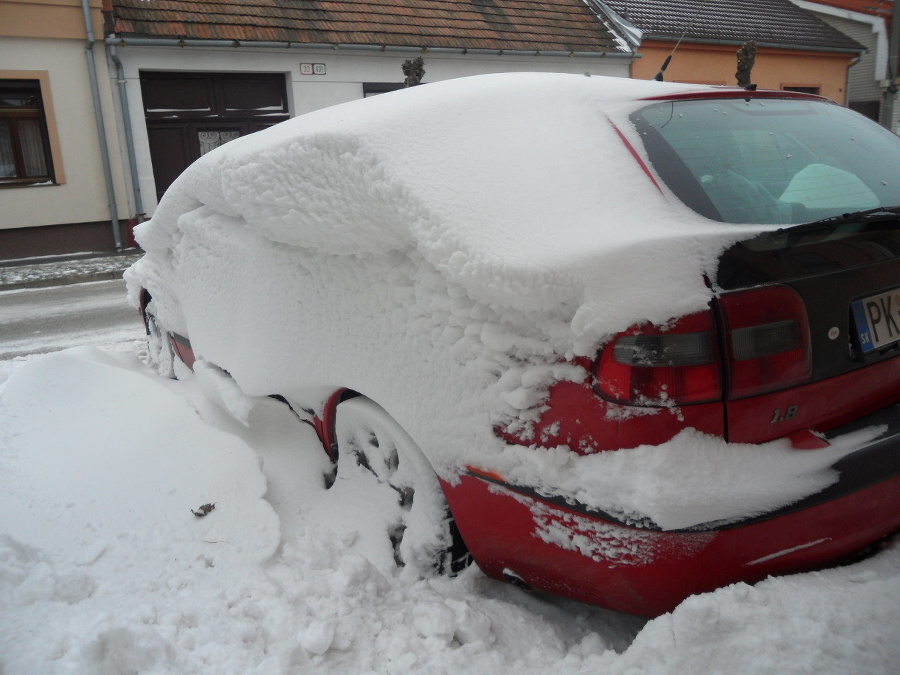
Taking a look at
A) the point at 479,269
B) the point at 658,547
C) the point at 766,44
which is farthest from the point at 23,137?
the point at 766,44

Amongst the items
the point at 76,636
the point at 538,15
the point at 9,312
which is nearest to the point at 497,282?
the point at 76,636

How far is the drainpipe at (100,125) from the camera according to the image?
11.2 meters

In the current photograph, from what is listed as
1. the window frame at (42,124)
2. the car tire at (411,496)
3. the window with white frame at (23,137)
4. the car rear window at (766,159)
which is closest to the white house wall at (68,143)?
the window frame at (42,124)

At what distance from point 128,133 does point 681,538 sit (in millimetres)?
12737

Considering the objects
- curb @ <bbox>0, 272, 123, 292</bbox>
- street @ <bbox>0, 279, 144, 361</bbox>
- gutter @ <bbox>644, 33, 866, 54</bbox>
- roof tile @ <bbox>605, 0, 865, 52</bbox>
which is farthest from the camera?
roof tile @ <bbox>605, 0, 865, 52</bbox>

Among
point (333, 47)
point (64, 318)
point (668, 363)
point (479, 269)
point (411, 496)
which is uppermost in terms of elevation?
point (333, 47)

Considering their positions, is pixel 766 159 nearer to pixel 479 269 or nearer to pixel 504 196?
pixel 504 196

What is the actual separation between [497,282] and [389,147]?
59 centimetres

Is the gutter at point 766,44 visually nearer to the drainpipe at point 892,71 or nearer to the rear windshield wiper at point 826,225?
the drainpipe at point 892,71

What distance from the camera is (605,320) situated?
152 centimetres

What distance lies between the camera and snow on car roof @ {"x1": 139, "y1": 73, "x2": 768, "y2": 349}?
1.54 meters

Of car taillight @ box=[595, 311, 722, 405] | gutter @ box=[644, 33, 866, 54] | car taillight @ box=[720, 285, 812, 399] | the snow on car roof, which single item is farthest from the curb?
gutter @ box=[644, 33, 866, 54]

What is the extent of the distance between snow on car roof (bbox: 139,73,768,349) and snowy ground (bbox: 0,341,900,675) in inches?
29.6

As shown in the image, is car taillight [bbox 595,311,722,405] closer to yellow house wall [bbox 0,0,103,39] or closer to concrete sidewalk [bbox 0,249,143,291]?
concrete sidewalk [bbox 0,249,143,291]
